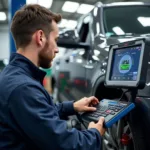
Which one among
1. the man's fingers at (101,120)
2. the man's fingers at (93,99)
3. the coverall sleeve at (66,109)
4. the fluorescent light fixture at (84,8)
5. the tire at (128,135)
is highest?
the fluorescent light fixture at (84,8)

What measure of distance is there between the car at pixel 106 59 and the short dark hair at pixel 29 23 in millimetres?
516

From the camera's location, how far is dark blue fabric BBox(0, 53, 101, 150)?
48.4 inches

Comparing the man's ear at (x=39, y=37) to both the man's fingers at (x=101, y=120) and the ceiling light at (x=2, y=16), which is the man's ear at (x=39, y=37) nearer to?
the man's fingers at (x=101, y=120)

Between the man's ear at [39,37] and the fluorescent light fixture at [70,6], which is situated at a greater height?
the fluorescent light fixture at [70,6]

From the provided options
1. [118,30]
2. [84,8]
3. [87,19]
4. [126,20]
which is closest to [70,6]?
[84,8]

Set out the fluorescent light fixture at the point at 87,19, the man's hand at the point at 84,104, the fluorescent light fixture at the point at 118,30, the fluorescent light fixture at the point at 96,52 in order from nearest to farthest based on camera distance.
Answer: the man's hand at the point at 84,104, the fluorescent light fixture at the point at 96,52, the fluorescent light fixture at the point at 118,30, the fluorescent light fixture at the point at 87,19

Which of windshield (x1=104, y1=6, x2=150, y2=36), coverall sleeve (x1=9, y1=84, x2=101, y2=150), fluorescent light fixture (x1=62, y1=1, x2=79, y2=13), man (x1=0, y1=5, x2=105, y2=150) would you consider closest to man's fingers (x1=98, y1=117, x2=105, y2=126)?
man (x1=0, y1=5, x2=105, y2=150)

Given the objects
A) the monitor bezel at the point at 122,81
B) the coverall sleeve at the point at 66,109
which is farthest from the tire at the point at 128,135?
the coverall sleeve at the point at 66,109

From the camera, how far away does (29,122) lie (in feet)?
4.04

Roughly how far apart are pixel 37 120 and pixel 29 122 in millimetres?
36

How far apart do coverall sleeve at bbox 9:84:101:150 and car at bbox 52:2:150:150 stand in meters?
0.48

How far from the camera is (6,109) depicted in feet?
4.20

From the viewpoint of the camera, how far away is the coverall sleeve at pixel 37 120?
1227mm

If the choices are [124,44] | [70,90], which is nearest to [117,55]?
Result: [124,44]
